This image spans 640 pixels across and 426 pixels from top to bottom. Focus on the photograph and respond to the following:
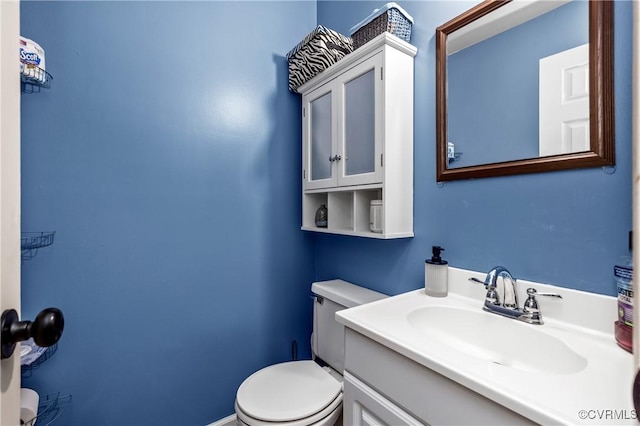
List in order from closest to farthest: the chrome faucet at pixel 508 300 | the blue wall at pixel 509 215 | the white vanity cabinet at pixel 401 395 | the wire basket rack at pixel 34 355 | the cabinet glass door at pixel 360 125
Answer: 1. the white vanity cabinet at pixel 401 395
2. the blue wall at pixel 509 215
3. the chrome faucet at pixel 508 300
4. the wire basket rack at pixel 34 355
5. the cabinet glass door at pixel 360 125

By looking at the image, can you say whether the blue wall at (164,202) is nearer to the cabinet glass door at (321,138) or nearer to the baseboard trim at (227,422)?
the baseboard trim at (227,422)

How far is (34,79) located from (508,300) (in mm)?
1704

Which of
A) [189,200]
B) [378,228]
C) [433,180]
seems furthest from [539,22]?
[189,200]

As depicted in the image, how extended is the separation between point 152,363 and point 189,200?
0.73 m

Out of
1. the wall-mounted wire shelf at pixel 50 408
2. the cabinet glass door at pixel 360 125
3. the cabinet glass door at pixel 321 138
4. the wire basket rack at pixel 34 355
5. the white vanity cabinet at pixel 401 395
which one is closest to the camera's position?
the white vanity cabinet at pixel 401 395

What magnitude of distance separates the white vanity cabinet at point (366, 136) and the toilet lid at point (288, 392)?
0.63 meters

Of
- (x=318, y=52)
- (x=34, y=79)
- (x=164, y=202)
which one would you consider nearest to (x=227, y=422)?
(x=164, y=202)

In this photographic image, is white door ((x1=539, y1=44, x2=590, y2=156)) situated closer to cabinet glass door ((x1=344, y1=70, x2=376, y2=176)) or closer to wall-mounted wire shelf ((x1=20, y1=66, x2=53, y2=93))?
cabinet glass door ((x1=344, y1=70, x2=376, y2=176))

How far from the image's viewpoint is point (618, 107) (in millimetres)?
723

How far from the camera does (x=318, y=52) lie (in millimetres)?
1356

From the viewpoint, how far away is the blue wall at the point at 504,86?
2.73 feet

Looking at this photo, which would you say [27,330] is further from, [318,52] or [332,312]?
[318,52]

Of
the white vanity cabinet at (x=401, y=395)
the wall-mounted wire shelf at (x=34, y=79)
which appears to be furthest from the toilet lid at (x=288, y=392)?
the wall-mounted wire shelf at (x=34, y=79)

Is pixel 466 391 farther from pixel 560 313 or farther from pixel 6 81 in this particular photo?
pixel 6 81
